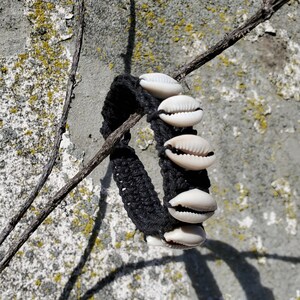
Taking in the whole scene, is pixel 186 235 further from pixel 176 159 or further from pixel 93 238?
pixel 93 238

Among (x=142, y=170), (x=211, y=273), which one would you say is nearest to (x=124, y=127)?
(x=142, y=170)

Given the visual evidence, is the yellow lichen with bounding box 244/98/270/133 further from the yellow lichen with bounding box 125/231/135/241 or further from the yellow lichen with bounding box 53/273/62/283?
the yellow lichen with bounding box 53/273/62/283

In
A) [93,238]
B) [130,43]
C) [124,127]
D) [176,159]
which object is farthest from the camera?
[130,43]

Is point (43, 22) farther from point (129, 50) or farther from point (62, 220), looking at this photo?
point (62, 220)

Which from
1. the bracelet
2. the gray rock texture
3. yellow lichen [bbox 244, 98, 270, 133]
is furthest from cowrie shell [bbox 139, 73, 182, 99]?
yellow lichen [bbox 244, 98, 270, 133]

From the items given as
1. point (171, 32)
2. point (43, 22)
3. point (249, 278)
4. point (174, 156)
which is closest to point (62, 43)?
point (43, 22)
